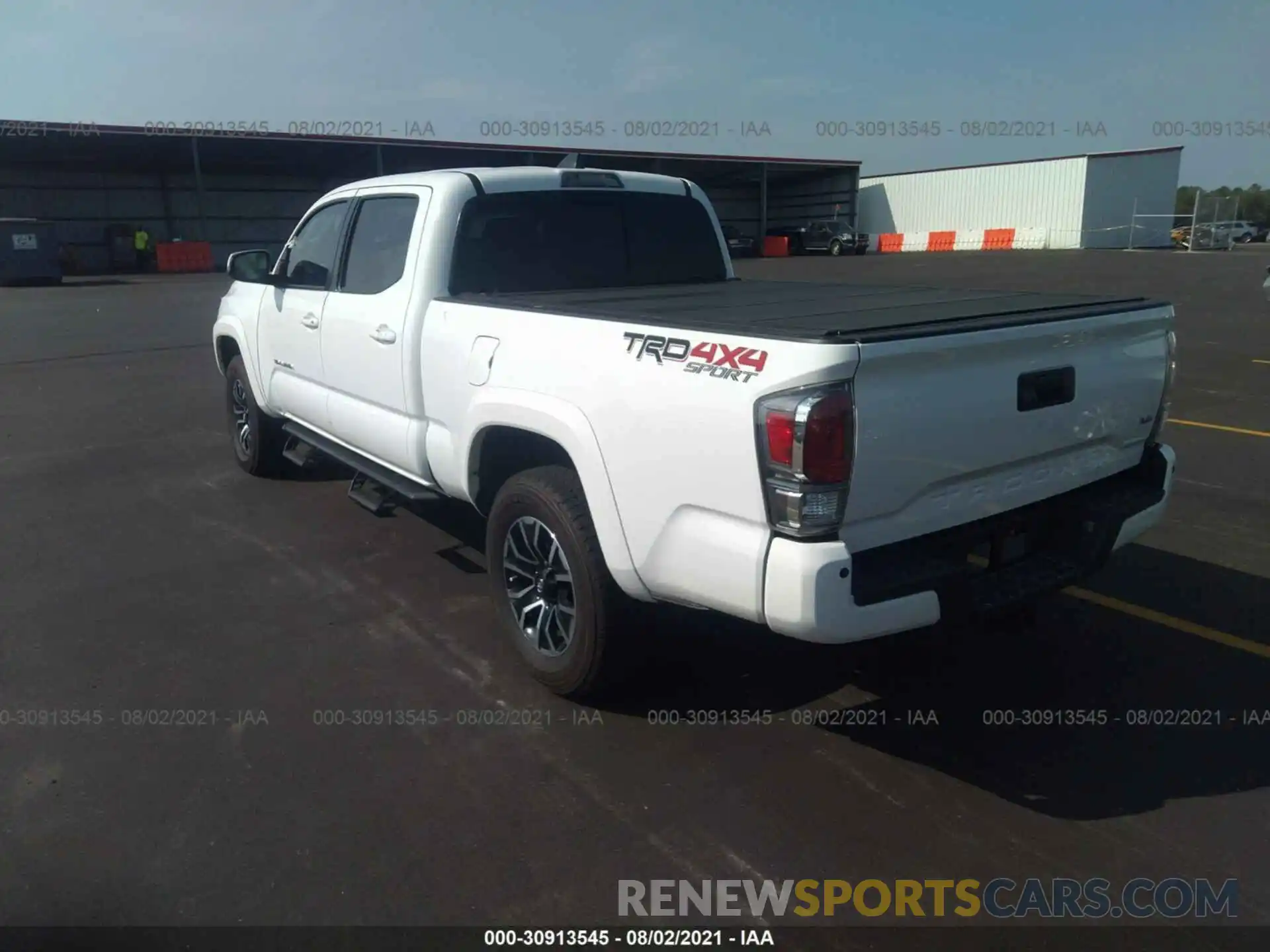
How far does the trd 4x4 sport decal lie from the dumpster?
30341 millimetres

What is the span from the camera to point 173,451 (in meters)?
8.06

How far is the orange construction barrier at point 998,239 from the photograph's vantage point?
45156 mm

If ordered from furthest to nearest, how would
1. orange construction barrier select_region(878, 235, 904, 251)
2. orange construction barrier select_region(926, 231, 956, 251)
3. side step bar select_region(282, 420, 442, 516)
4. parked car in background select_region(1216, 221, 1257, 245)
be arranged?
parked car in background select_region(1216, 221, 1257, 245) < orange construction barrier select_region(878, 235, 904, 251) < orange construction barrier select_region(926, 231, 956, 251) < side step bar select_region(282, 420, 442, 516)

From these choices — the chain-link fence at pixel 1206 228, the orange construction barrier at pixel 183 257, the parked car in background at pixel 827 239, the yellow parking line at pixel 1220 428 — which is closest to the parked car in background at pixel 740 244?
the parked car in background at pixel 827 239

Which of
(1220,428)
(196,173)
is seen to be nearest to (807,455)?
(1220,428)

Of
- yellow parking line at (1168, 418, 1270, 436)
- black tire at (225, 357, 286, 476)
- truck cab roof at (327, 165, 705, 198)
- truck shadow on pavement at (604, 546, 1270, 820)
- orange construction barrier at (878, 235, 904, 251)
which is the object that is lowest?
truck shadow on pavement at (604, 546, 1270, 820)

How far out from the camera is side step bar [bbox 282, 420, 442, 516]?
4711 mm

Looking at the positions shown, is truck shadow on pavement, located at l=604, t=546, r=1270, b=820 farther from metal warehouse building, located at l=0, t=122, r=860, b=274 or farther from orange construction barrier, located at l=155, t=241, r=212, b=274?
orange construction barrier, located at l=155, t=241, r=212, b=274

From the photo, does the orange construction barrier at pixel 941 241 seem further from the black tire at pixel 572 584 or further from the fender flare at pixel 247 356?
the black tire at pixel 572 584

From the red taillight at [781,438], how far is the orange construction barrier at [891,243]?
4924 centimetres

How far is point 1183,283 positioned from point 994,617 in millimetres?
24895

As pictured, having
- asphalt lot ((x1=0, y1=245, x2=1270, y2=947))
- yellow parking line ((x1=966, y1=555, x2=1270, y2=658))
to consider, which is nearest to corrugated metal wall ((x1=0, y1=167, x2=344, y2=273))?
asphalt lot ((x1=0, y1=245, x2=1270, y2=947))

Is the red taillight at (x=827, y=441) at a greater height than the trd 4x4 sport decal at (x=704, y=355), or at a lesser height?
lesser

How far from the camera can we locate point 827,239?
153 feet
